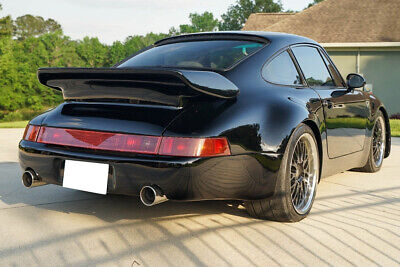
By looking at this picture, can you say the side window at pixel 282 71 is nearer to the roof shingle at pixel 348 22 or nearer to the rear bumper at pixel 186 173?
the rear bumper at pixel 186 173

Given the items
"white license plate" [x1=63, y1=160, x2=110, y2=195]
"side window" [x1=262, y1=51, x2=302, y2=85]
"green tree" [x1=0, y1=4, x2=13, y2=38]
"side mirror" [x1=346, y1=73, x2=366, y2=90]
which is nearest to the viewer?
"white license plate" [x1=63, y1=160, x2=110, y2=195]

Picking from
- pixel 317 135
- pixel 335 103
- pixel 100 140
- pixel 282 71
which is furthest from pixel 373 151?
pixel 100 140

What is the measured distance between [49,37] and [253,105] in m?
70.1

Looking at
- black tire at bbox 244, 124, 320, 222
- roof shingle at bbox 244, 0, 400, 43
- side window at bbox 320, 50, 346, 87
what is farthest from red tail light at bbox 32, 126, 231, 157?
roof shingle at bbox 244, 0, 400, 43

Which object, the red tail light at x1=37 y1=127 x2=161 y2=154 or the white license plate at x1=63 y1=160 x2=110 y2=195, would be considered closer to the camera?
the red tail light at x1=37 y1=127 x2=161 y2=154

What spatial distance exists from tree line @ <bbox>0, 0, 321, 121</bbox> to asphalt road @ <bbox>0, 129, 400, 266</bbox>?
48994 millimetres

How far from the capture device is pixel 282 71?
377 cm

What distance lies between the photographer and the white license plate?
121 inches

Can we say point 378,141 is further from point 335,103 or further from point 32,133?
point 32,133

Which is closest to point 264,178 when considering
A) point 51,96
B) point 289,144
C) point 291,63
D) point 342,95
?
point 289,144

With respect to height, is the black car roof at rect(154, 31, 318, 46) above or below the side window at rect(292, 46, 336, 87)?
above

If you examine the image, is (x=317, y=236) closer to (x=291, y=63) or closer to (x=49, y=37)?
(x=291, y=63)

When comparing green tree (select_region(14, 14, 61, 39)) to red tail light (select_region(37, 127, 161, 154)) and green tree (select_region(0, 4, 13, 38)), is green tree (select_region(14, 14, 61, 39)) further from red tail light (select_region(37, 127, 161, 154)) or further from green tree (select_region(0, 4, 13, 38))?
red tail light (select_region(37, 127, 161, 154))

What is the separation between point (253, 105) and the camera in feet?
10.4
